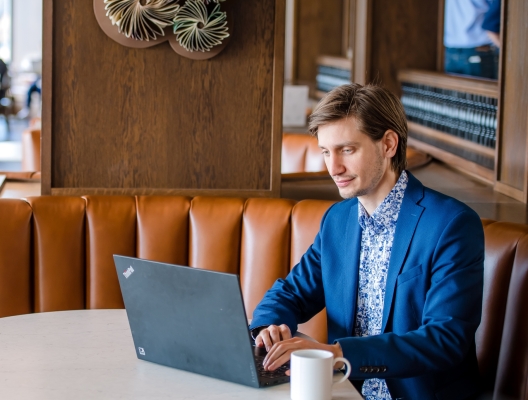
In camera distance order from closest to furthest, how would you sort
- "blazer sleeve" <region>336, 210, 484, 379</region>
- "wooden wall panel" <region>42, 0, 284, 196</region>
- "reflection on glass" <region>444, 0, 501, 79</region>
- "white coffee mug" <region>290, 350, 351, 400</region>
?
"white coffee mug" <region>290, 350, 351, 400</region> < "blazer sleeve" <region>336, 210, 484, 379</region> < "wooden wall panel" <region>42, 0, 284, 196</region> < "reflection on glass" <region>444, 0, 501, 79</region>

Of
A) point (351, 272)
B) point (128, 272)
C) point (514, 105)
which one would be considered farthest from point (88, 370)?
point (514, 105)

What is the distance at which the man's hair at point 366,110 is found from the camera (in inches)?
72.3

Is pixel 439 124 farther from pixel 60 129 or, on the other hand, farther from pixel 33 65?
pixel 33 65

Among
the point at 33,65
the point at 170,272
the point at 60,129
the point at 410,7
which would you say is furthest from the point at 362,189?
the point at 33,65

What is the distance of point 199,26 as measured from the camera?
8.63ft

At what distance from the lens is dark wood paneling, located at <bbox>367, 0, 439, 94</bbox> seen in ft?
17.3

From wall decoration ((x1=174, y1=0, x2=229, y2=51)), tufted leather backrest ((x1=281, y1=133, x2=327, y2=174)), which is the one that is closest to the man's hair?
wall decoration ((x1=174, y1=0, x2=229, y2=51))

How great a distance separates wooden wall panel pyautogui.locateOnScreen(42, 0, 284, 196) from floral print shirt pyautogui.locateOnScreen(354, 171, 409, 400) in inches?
35.4

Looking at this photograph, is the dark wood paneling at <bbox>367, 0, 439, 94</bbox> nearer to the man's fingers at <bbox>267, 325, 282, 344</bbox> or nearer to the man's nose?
the man's nose

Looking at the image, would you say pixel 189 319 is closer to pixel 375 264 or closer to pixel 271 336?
pixel 271 336

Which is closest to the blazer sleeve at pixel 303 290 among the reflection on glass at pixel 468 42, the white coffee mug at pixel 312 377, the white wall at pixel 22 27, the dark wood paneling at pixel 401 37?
the white coffee mug at pixel 312 377

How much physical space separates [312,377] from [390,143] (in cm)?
77

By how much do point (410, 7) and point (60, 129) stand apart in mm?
3442

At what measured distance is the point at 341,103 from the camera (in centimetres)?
185
